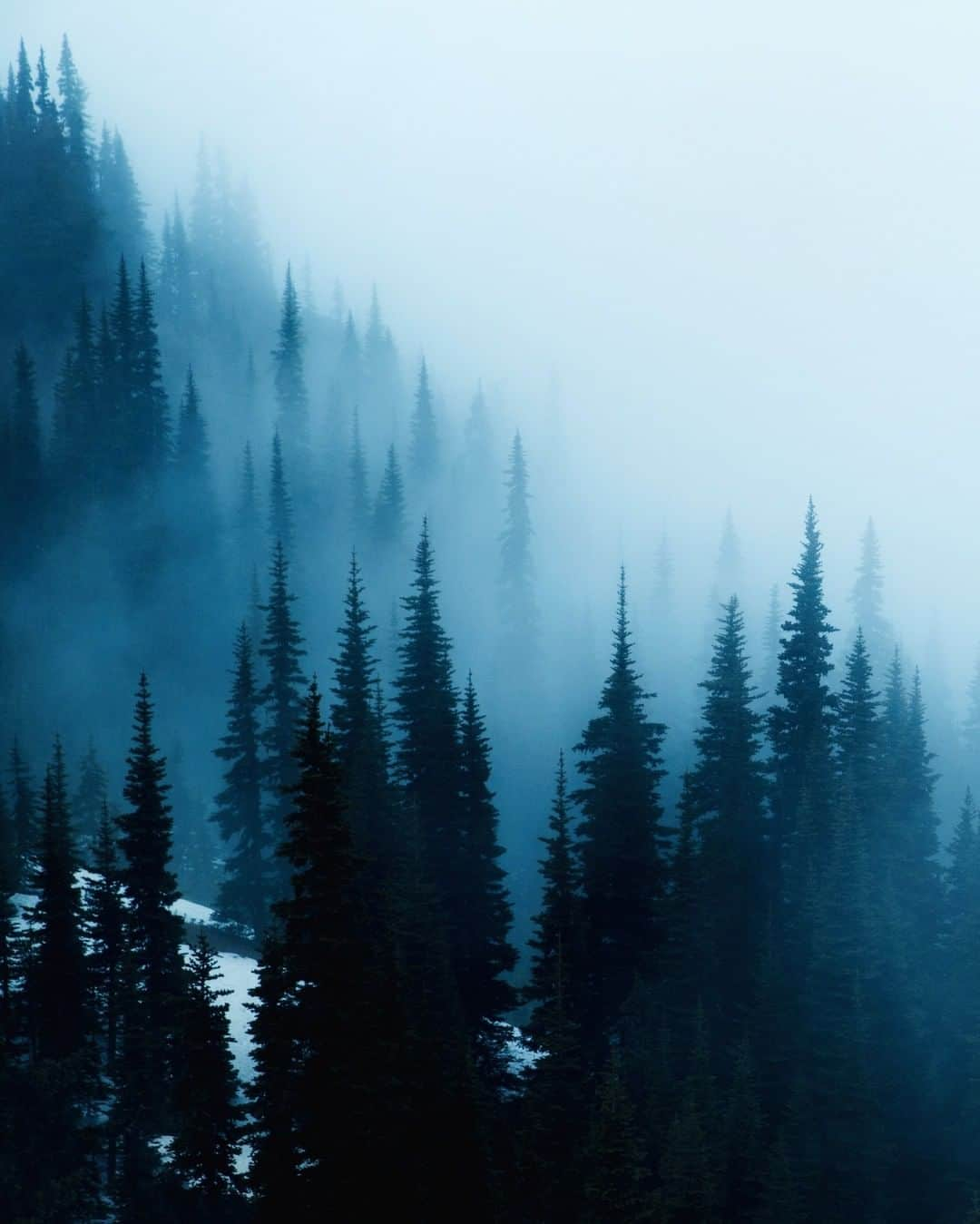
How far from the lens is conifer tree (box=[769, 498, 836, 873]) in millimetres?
47594

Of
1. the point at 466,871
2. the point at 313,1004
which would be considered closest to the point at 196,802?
the point at 466,871

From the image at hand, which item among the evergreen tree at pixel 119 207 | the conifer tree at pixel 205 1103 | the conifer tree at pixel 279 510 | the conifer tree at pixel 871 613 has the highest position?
the evergreen tree at pixel 119 207

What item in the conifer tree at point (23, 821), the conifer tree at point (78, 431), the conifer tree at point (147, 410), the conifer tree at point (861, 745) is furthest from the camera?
the conifer tree at point (147, 410)

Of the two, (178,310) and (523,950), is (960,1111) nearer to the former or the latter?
(523,950)

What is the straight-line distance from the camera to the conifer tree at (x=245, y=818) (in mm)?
55469

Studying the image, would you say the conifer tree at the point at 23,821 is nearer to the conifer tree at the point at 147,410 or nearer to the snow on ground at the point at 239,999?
the snow on ground at the point at 239,999

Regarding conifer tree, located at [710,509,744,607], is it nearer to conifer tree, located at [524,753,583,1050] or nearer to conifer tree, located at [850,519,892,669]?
conifer tree, located at [850,519,892,669]

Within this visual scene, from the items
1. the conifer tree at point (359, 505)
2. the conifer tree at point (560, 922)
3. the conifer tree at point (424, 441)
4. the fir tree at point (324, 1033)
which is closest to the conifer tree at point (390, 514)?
the conifer tree at point (359, 505)

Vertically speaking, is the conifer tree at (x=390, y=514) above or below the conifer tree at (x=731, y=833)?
above

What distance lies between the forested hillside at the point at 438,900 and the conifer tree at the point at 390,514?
3975mm

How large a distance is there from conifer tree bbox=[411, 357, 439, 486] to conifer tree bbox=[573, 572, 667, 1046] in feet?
260

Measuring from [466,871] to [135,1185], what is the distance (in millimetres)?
14913

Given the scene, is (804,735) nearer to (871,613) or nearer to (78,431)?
(871,613)

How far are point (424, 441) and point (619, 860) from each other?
3321 inches
